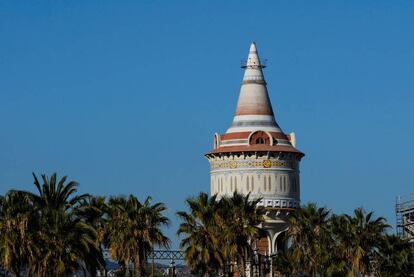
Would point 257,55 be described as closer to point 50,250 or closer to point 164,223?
point 164,223

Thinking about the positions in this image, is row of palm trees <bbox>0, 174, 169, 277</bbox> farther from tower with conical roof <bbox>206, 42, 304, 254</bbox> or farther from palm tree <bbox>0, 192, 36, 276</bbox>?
tower with conical roof <bbox>206, 42, 304, 254</bbox>

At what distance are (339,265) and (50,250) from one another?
103 feet

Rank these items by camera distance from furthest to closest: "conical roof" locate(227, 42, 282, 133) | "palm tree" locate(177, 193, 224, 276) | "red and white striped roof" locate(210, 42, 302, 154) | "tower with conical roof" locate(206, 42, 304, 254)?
1. "conical roof" locate(227, 42, 282, 133)
2. "red and white striped roof" locate(210, 42, 302, 154)
3. "tower with conical roof" locate(206, 42, 304, 254)
4. "palm tree" locate(177, 193, 224, 276)

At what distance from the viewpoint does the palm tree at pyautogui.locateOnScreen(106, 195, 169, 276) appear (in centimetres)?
11512

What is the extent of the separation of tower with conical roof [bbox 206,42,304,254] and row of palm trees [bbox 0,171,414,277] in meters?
25.6

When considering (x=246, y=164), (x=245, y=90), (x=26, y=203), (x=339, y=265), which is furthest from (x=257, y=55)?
(x=26, y=203)

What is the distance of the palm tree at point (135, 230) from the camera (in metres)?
115

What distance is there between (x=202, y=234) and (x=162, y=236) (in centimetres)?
430

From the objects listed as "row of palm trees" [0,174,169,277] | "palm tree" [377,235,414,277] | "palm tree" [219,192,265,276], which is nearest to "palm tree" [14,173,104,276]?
"row of palm trees" [0,174,169,277]

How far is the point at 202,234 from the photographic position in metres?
114

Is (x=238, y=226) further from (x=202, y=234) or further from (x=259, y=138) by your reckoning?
(x=259, y=138)

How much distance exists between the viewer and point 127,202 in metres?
117

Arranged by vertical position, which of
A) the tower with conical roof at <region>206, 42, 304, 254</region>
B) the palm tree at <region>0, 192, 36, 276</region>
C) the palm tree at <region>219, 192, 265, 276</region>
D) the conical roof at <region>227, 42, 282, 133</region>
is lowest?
the palm tree at <region>0, 192, 36, 276</region>

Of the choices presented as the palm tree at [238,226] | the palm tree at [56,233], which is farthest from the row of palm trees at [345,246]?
the palm tree at [56,233]
